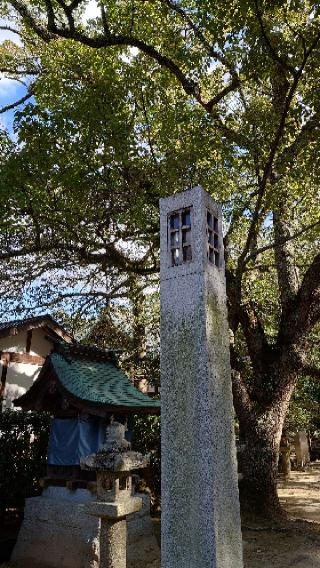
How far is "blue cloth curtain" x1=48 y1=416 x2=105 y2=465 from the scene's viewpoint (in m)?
9.29

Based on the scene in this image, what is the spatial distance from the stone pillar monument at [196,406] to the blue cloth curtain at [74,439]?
4.90 meters

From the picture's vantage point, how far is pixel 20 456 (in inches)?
424

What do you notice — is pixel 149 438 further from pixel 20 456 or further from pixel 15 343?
pixel 15 343

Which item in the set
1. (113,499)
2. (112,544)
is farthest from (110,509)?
(112,544)

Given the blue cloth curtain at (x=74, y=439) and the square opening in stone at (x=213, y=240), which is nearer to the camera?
the square opening in stone at (x=213, y=240)

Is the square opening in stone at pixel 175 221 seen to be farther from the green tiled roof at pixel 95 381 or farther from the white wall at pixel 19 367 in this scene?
the white wall at pixel 19 367

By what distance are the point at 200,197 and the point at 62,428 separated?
22.1ft

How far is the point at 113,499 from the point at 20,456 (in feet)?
21.2

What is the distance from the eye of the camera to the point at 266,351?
11.2 m

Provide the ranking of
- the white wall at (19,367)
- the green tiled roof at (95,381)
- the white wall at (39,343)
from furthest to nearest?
the white wall at (39,343) < the white wall at (19,367) < the green tiled roof at (95,381)

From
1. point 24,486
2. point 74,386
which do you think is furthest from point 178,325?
point 24,486

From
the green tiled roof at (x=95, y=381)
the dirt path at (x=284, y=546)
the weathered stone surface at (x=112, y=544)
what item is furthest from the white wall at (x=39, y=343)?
the weathered stone surface at (x=112, y=544)

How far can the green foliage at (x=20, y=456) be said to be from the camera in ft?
34.0

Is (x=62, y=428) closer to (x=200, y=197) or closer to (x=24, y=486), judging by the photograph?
(x=24, y=486)
